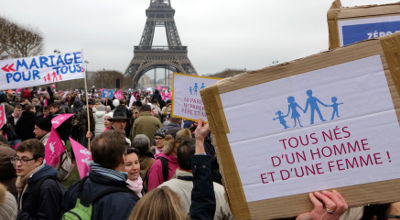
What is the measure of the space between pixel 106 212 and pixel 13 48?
4158cm

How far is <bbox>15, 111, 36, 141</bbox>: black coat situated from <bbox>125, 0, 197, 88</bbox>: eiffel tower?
5304 cm

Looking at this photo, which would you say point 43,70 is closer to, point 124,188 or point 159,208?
point 124,188

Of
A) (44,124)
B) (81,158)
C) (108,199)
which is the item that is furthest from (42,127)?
(108,199)

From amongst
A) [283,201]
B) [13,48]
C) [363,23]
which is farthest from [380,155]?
[13,48]

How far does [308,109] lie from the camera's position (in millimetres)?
1600

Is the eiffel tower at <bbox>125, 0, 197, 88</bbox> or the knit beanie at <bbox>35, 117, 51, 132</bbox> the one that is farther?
the eiffel tower at <bbox>125, 0, 197, 88</bbox>

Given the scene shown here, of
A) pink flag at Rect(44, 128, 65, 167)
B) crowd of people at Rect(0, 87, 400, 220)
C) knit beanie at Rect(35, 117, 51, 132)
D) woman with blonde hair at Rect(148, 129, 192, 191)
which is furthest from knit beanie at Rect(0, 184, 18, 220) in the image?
knit beanie at Rect(35, 117, 51, 132)

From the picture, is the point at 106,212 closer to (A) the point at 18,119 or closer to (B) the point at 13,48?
(A) the point at 18,119

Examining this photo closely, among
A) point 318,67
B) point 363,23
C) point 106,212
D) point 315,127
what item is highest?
point 363,23

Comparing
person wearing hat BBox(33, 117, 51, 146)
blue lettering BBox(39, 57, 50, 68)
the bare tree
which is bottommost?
person wearing hat BBox(33, 117, 51, 146)

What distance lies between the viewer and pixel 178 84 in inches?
198

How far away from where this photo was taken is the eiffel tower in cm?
6188

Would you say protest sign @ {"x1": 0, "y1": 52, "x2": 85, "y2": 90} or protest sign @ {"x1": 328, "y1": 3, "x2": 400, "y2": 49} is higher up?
protest sign @ {"x1": 0, "y1": 52, "x2": 85, "y2": 90}

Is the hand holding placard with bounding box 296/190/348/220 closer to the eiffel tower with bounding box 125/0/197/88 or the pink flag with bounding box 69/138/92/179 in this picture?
the pink flag with bounding box 69/138/92/179
